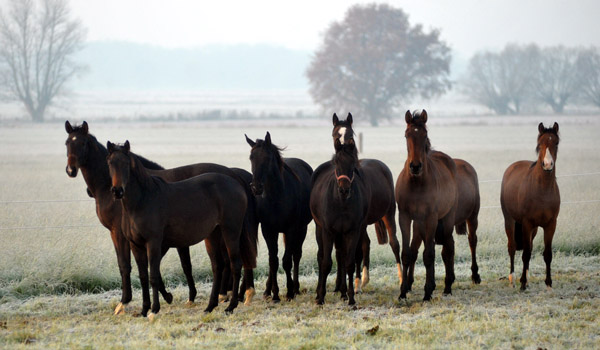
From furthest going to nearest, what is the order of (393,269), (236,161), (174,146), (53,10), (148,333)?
(53,10) → (174,146) → (236,161) → (393,269) → (148,333)

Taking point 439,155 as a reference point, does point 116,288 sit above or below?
below

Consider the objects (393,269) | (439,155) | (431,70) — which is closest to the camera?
(439,155)

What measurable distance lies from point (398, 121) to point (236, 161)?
145 feet

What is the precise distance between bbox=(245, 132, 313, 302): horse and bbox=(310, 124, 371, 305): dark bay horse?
1.09 feet

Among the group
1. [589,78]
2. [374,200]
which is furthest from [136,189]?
[589,78]

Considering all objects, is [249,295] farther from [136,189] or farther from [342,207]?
[136,189]

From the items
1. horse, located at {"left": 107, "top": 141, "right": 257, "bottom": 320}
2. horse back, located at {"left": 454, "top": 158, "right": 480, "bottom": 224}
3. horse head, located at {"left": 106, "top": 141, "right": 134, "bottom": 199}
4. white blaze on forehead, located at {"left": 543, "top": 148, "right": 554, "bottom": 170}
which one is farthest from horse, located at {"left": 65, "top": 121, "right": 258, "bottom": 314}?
white blaze on forehead, located at {"left": 543, "top": 148, "right": 554, "bottom": 170}

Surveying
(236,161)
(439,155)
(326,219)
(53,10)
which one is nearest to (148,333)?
(326,219)

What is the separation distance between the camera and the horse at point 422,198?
8008mm

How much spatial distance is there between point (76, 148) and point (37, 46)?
54.9 metres

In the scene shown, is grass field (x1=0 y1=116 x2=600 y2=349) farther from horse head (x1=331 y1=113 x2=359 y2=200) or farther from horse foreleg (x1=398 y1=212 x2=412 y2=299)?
horse head (x1=331 y1=113 x2=359 y2=200)

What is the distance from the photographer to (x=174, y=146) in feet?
117

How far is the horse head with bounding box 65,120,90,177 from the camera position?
7539 millimetres

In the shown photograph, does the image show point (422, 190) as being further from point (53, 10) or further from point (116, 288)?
point (53, 10)
